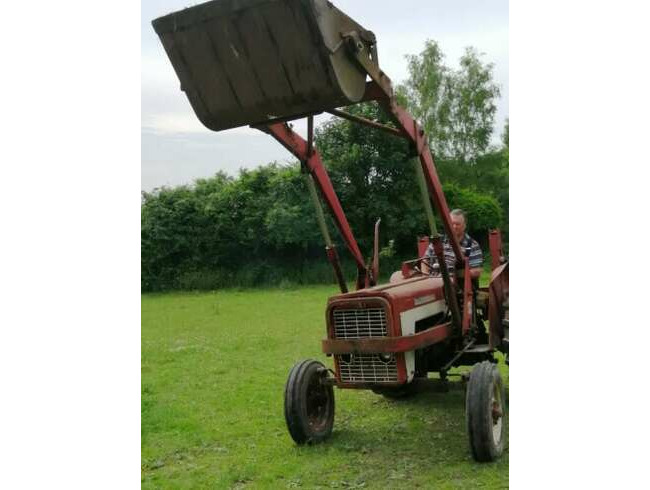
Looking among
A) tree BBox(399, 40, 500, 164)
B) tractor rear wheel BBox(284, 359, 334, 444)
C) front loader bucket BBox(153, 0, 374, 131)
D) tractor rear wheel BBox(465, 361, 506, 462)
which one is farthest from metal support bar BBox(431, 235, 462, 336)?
tree BBox(399, 40, 500, 164)

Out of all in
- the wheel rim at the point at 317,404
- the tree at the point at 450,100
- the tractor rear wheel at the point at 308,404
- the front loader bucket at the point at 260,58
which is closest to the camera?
the front loader bucket at the point at 260,58

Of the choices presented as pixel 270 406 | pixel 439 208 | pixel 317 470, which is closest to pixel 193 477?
pixel 317 470

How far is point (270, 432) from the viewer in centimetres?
492

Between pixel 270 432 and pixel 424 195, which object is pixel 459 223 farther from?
pixel 270 432

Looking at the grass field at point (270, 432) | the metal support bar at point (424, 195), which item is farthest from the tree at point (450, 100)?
the metal support bar at point (424, 195)

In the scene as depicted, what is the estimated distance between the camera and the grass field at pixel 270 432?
3.97 meters

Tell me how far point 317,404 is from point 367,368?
62 centimetres

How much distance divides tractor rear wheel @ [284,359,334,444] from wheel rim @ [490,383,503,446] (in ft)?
3.89

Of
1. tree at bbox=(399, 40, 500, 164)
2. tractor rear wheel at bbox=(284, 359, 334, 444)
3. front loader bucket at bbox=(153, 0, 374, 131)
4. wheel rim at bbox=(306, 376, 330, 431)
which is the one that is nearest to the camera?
front loader bucket at bbox=(153, 0, 374, 131)

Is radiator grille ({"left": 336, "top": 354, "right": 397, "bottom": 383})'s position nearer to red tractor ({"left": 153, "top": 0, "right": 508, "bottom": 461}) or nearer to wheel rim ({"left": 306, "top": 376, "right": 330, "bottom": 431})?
red tractor ({"left": 153, "top": 0, "right": 508, "bottom": 461})

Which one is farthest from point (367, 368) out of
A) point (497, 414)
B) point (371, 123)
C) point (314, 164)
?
point (371, 123)

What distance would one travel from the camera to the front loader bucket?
3018 mm

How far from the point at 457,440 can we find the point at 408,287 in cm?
110

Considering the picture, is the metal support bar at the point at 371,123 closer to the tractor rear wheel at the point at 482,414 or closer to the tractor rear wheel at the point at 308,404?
the tractor rear wheel at the point at 482,414
